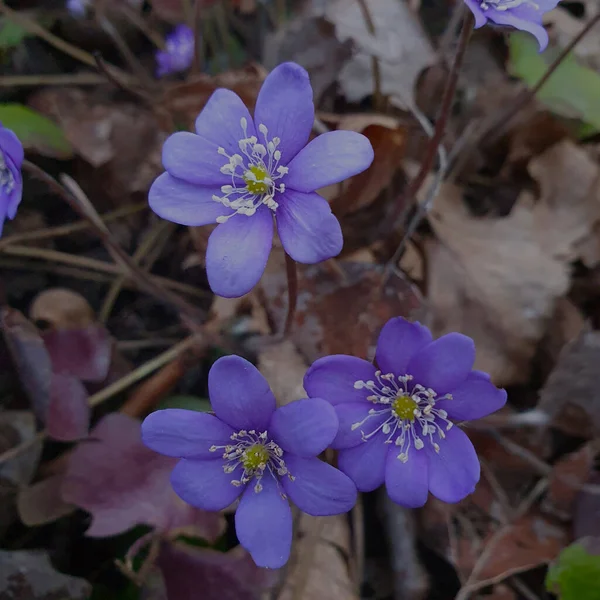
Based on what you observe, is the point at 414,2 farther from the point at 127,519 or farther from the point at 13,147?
the point at 127,519

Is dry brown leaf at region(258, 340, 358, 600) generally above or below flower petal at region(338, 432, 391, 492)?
below

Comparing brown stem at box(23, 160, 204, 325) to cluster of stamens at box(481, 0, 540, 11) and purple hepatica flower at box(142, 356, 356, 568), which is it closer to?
purple hepatica flower at box(142, 356, 356, 568)

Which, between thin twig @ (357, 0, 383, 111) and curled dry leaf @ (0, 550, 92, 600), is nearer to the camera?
curled dry leaf @ (0, 550, 92, 600)

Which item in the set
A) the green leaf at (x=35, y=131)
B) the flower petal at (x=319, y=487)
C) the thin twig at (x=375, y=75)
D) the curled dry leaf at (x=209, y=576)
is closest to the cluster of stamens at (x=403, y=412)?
the flower petal at (x=319, y=487)

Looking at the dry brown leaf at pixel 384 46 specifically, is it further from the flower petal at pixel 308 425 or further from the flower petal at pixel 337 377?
the flower petal at pixel 308 425

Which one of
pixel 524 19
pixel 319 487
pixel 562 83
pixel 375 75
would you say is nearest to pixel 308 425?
pixel 319 487

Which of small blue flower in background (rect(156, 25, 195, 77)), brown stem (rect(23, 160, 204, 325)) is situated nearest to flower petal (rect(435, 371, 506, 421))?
brown stem (rect(23, 160, 204, 325))
